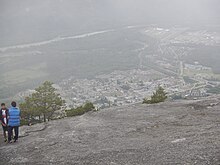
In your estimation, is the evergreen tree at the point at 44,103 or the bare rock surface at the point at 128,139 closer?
the bare rock surface at the point at 128,139

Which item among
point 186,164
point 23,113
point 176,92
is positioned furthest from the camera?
point 176,92

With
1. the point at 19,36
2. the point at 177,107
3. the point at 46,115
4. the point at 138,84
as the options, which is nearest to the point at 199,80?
the point at 138,84

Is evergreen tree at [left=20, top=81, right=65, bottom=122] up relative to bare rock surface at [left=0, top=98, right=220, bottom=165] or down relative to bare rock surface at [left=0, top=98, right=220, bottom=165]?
down

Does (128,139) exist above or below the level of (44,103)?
above

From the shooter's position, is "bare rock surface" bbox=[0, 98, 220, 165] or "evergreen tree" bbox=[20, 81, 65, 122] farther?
"evergreen tree" bbox=[20, 81, 65, 122]

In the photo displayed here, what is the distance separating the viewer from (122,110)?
29125 millimetres

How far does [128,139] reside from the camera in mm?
20609

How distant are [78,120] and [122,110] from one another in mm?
3957

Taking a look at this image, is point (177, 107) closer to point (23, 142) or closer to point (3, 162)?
point (23, 142)

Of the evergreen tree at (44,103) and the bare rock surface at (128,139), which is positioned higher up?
the bare rock surface at (128,139)

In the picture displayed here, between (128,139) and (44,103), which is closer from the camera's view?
(128,139)

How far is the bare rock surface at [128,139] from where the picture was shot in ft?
57.4

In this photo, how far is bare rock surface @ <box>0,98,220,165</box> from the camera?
17484mm

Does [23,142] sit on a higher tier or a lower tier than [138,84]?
higher
